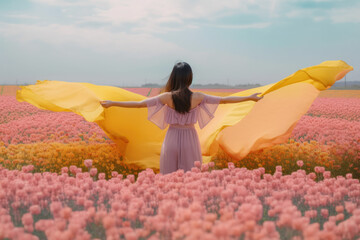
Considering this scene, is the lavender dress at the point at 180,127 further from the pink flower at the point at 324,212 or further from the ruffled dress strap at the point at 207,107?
the pink flower at the point at 324,212

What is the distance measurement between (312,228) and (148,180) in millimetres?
2041

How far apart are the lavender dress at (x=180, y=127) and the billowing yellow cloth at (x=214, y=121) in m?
1.48

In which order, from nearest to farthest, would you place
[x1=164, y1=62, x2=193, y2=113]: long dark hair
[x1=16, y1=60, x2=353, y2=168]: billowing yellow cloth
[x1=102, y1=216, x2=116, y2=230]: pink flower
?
[x1=102, y1=216, x2=116, y2=230]: pink flower
[x1=164, y1=62, x2=193, y2=113]: long dark hair
[x1=16, y1=60, x2=353, y2=168]: billowing yellow cloth

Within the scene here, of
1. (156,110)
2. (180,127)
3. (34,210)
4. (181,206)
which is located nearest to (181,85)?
(156,110)

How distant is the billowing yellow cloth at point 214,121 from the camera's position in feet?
25.7

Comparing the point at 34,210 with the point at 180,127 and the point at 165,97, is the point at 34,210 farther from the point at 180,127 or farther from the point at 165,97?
the point at 180,127

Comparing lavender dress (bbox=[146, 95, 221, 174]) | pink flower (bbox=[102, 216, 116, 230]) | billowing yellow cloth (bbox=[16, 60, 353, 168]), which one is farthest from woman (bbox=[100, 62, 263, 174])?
pink flower (bbox=[102, 216, 116, 230])

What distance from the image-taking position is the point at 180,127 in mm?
6137

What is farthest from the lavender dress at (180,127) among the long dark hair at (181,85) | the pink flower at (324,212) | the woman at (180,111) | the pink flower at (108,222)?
the pink flower at (108,222)

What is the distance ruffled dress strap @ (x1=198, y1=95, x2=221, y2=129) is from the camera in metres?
6.01

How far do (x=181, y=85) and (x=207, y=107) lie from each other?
67 cm

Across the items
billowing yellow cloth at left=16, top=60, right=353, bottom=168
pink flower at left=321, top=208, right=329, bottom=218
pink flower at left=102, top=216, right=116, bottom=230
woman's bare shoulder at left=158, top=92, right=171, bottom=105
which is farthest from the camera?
billowing yellow cloth at left=16, top=60, right=353, bottom=168

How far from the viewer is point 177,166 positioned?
636 cm

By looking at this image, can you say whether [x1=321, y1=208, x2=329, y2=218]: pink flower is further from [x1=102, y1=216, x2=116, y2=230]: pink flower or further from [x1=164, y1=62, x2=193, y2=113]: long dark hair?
[x1=164, y1=62, x2=193, y2=113]: long dark hair
